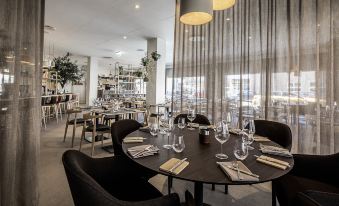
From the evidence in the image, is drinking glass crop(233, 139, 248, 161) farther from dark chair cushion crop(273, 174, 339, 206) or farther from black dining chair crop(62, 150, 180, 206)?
black dining chair crop(62, 150, 180, 206)

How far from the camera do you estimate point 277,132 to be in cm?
216

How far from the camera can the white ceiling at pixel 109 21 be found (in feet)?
13.6

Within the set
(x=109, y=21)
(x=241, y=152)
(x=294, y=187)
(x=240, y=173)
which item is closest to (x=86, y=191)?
(x=240, y=173)

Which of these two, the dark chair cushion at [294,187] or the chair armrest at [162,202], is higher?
the chair armrest at [162,202]

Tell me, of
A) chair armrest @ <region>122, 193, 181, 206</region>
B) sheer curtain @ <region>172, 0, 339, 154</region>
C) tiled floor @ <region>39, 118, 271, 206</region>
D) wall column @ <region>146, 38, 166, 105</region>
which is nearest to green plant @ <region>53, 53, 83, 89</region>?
wall column @ <region>146, 38, 166, 105</region>

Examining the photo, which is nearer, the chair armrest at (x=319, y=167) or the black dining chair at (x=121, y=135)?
the chair armrest at (x=319, y=167)

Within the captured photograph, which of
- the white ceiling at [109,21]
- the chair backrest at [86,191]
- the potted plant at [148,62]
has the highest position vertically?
the white ceiling at [109,21]

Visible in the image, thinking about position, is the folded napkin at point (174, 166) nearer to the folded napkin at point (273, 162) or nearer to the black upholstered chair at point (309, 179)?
the folded napkin at point (273, 162)

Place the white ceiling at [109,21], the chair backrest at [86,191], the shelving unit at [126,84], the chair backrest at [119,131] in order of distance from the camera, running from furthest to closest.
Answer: the shelving unit at [126,84] → the white ceiling at [109,21] → the chair backrest at [119,131] → the chair backrest at [86,191]

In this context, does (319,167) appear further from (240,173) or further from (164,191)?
(164,191)

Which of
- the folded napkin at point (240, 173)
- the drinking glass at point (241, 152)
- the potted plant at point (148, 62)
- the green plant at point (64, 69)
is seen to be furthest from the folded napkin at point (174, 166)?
the green plant at point (64, 69)

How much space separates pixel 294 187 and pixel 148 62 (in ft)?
17.9

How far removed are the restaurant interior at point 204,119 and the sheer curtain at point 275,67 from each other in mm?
16

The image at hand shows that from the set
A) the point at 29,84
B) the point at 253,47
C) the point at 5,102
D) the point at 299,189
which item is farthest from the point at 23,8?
the point at 253,47
